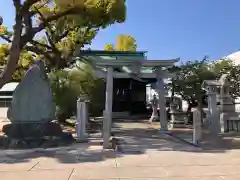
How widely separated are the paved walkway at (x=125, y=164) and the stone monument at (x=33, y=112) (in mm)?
1922

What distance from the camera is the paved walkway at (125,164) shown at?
6.70 metres

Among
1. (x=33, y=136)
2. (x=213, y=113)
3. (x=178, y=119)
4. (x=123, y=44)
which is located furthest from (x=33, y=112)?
(x=123, y=44)

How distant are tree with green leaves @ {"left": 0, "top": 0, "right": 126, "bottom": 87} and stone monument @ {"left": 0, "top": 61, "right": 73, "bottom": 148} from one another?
1401 millimetres

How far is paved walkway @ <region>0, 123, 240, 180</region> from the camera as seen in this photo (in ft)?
22.0

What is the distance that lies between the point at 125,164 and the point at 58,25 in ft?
41.8

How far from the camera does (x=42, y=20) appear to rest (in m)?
16.3

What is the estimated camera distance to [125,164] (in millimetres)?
7902

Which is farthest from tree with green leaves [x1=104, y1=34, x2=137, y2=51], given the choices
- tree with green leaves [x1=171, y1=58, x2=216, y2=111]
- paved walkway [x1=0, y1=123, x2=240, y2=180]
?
paved walkway [x1=0, y1=123, x2=240, y2=180]

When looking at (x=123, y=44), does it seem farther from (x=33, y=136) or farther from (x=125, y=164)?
(x=125, y=164)

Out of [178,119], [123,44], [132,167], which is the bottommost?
[132,167]

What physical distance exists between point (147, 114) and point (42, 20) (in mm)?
18776

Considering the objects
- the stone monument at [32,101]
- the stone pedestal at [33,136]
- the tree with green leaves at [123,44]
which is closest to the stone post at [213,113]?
the stone pedestal at [33,136]

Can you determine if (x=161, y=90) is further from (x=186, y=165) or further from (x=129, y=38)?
(x=129, y=38)

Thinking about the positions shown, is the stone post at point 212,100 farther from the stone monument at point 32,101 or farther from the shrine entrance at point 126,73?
the stone monument at point 32,101
